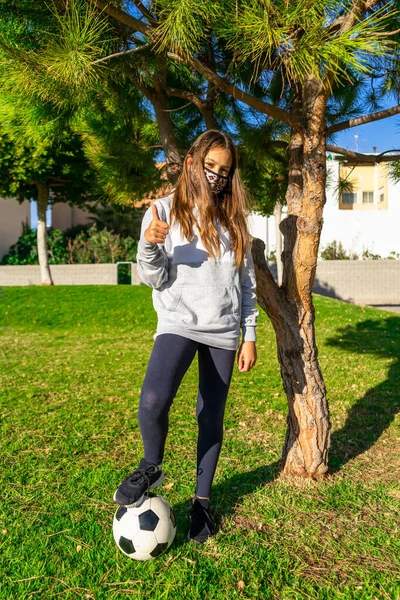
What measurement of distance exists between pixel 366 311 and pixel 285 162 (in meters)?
7.51

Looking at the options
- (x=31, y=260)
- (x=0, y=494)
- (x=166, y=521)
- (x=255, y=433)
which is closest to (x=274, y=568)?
(x=166, y=521)

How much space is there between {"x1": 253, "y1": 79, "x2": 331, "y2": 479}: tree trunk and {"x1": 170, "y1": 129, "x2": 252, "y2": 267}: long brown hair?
71cm

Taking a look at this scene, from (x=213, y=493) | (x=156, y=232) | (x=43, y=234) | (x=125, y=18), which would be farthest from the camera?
(x=43, y=234)

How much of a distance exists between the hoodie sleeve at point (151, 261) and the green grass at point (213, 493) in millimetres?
1142

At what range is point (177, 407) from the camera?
193 inches

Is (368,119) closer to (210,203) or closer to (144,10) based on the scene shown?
(144,10)

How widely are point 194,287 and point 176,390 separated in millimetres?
433

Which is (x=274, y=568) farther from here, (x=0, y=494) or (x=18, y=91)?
(x=18, y=91)

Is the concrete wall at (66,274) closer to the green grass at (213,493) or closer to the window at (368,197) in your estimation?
the green grass at (213,493)

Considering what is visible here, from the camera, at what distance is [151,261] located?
226 cm

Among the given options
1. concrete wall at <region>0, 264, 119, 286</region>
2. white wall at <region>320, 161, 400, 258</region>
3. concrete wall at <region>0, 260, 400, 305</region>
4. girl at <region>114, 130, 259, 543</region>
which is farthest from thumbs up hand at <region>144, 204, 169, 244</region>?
white wall at <region>320, 161, 400, 258</region>

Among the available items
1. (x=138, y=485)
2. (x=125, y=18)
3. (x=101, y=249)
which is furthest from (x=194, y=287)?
(x=101, y=249)

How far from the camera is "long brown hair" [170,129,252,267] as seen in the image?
238 cm

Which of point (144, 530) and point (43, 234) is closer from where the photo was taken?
point (144, 530)
